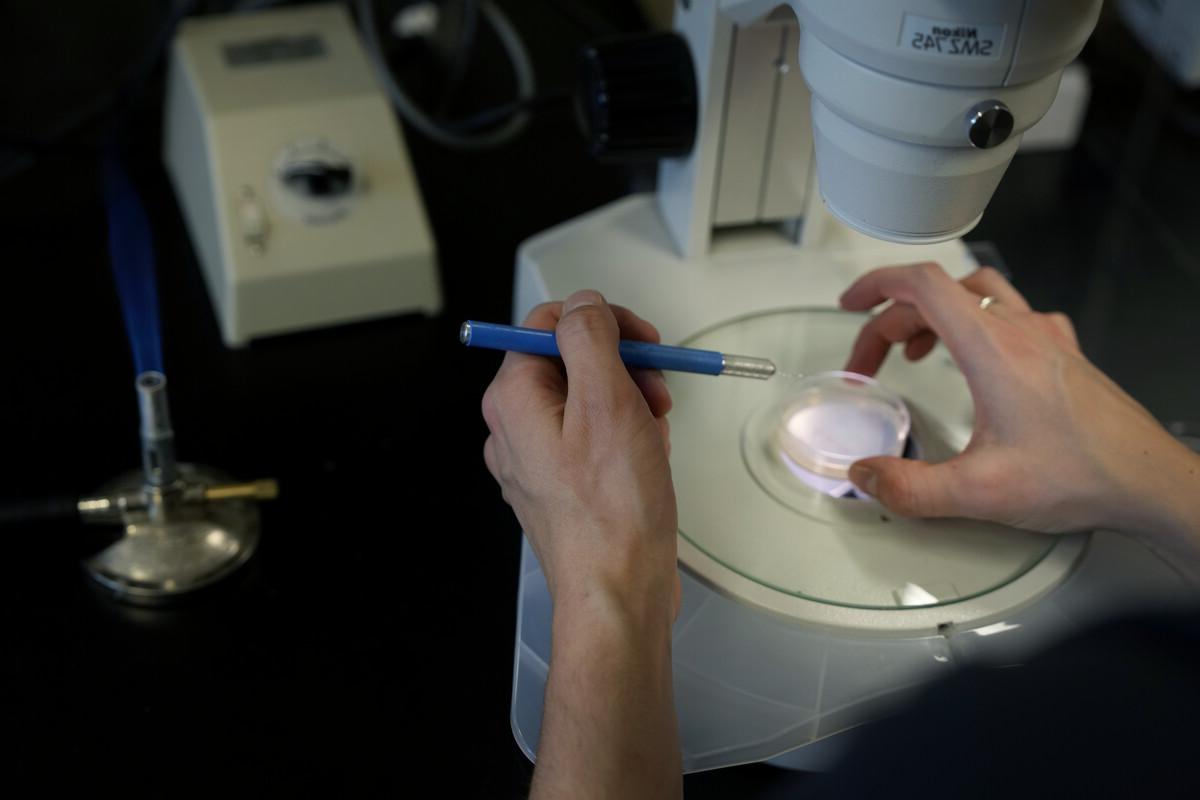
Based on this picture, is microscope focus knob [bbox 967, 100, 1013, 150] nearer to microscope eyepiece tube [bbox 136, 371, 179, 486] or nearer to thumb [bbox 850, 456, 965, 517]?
thumb [bbox 850, 456, 965, 517]

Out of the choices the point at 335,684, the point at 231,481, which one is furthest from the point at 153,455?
the point at 335,684

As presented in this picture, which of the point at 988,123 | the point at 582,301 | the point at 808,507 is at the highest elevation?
the point at 988,123

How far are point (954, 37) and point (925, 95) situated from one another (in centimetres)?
3

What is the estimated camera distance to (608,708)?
0.62m

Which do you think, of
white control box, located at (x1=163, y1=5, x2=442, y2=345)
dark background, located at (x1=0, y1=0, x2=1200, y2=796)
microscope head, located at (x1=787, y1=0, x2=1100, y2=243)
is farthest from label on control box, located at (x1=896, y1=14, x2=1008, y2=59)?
white control box, located at (x1=163, y1=5, x2=442, y2=345)

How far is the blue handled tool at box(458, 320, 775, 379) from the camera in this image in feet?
2.32

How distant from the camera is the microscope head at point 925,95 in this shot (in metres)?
0.56

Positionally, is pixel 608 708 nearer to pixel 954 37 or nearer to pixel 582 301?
pixel 582 301

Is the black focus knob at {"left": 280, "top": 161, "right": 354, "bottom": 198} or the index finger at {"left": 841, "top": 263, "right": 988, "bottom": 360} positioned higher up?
the index finger at {"left": 841, "top": 263, "right": 988, "bottom": 360}

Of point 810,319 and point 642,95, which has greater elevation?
point 642,95

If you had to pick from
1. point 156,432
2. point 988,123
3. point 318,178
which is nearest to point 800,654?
point 988,123

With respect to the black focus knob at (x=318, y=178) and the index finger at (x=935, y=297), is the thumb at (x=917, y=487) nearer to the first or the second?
the index finger at (x=935, y=297)

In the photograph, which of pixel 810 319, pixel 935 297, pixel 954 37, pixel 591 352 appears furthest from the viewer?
pixel 810 319

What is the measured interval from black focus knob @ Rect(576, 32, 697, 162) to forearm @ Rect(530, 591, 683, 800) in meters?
0.36
